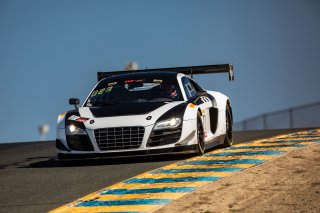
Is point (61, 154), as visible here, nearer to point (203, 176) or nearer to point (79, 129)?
point (79, 129)

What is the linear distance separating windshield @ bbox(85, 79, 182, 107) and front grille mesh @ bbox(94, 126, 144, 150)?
3.32 feet

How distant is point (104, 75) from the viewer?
1706 cm

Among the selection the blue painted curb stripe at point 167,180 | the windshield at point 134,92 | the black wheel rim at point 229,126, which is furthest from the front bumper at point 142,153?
the black wheel rim at point 229,126

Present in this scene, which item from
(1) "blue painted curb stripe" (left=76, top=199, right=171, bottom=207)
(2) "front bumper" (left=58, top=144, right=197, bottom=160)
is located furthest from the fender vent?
(1) "blue painted curb stripe" (left=76, top=199, right=171, bottom=207)

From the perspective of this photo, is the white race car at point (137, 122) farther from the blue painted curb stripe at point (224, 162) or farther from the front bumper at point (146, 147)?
the blue painted curb stripe at point (224, 162)

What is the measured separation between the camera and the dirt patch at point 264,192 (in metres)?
8.61

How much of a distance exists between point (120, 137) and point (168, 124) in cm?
71

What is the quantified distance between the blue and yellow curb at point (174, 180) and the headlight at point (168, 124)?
0.56 metres

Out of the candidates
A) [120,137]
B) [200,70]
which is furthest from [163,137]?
[200,70]

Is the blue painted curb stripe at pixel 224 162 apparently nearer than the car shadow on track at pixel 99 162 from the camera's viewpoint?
Yes

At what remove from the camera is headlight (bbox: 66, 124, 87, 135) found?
1319cm

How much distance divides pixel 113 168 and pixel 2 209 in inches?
134

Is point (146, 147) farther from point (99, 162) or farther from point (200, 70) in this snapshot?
point (200, 70)

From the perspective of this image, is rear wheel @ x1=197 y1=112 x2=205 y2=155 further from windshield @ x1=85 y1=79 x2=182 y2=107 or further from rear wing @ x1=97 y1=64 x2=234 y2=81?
rear wing @ x1=97 y1=64 x2=234 y2=81
